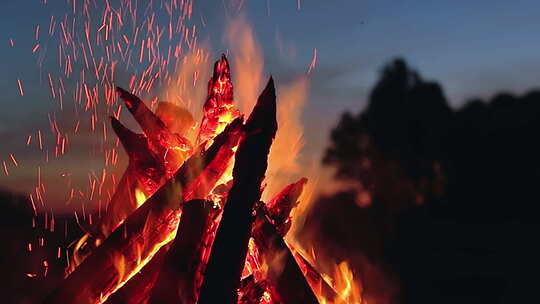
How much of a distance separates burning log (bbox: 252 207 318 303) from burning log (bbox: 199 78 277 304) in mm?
362

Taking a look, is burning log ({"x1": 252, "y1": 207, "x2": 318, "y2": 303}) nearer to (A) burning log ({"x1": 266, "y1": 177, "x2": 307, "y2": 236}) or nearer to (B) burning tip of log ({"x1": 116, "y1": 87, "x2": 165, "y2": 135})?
(A) burning log ({"x1": 266, "y1": 177, "x2": 307, "y2": 236})

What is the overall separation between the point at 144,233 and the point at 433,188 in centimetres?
1040

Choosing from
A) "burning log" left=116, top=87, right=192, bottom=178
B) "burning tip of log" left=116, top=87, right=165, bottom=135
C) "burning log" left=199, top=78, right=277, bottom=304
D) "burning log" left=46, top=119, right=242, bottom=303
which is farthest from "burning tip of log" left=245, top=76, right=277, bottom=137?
"burning tip of log" left=116, top=87, right=165, bottom=135

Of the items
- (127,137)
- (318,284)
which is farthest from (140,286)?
(318,284)

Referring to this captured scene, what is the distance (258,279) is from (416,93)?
442 inches

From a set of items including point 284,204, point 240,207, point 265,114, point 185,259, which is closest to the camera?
point 185,259

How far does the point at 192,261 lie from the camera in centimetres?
562

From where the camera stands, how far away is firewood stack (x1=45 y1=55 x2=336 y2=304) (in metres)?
5.54

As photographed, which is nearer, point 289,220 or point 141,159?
point 141,159

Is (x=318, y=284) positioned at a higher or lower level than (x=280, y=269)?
lower

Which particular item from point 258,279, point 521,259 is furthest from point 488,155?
point 258,279

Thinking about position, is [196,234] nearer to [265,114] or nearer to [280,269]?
[280,269]

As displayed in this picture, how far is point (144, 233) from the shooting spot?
5.91 meters

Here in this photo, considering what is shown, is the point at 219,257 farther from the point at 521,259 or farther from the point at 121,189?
the point at 521,259
